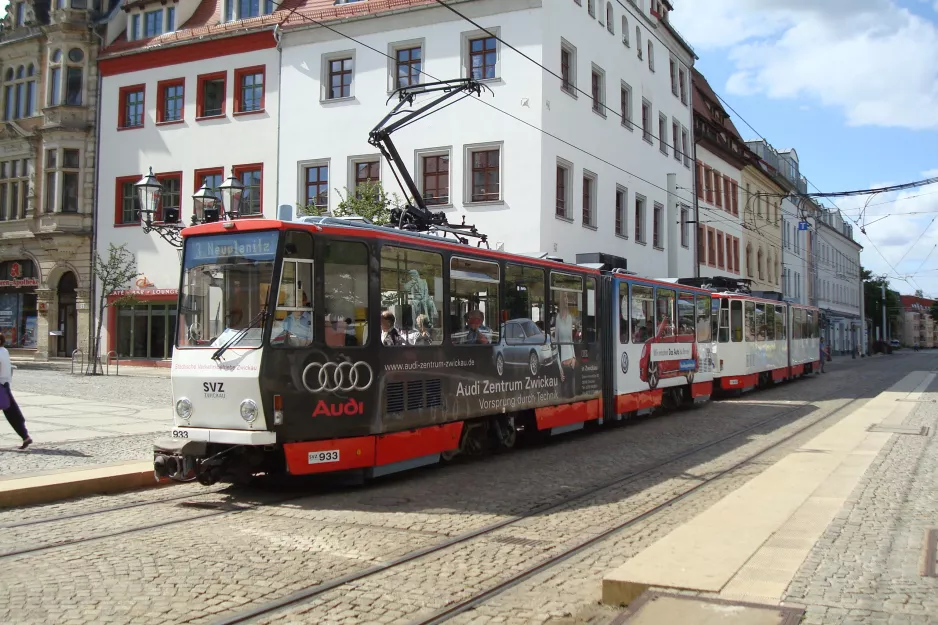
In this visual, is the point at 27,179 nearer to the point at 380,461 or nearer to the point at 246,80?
the point at 246,80

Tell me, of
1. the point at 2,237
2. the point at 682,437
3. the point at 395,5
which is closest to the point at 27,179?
the point at 2,237

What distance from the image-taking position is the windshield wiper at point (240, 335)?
29.3 ft

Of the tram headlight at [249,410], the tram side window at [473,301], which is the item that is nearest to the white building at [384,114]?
the tram side window at [473,301]

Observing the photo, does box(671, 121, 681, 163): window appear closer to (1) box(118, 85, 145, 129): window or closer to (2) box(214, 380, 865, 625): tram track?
(1) box(118, 85, 145, 129): window

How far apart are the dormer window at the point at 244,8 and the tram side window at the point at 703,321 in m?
20.5

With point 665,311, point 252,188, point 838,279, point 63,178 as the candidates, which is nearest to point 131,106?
point 63,178

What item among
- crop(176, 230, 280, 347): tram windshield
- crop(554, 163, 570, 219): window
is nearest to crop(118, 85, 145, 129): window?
crop(554, 163, 570, 219): window

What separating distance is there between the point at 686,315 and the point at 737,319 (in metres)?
5.68

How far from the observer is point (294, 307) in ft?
29.6

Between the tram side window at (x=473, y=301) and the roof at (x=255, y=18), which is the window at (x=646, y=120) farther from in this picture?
the tram side window at (x=473, y=301)

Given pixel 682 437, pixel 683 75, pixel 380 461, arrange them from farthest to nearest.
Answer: pixel 683 75, pixel 682 437, pixel 380 461

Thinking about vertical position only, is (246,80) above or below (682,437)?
above

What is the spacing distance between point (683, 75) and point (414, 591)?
40.1 metres

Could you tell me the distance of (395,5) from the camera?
29234 mm
